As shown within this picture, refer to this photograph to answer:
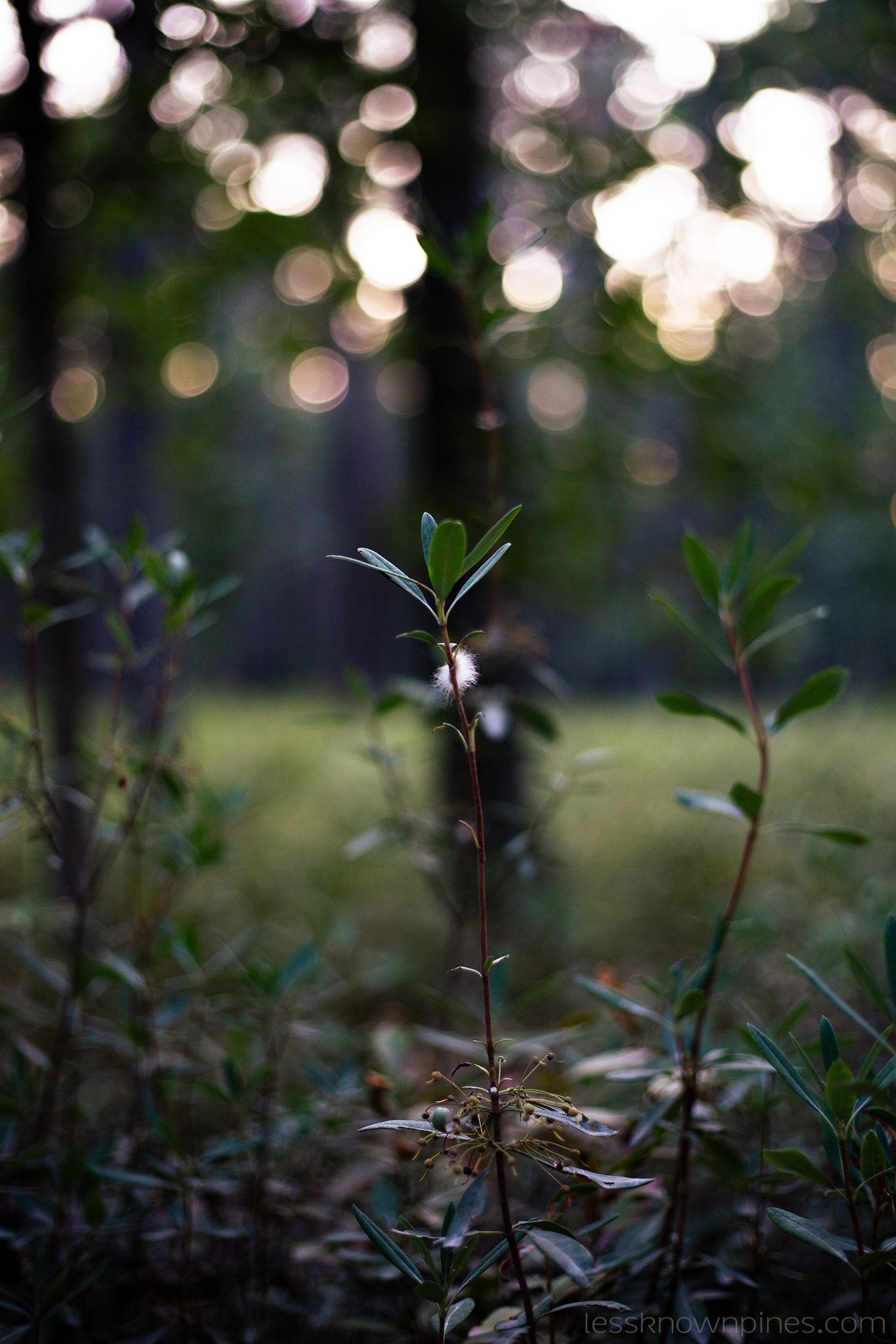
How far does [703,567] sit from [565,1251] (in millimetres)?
710

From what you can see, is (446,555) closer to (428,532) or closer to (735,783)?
(428,532)

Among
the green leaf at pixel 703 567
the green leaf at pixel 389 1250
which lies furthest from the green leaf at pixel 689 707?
the green leaf at pixel 389 1250

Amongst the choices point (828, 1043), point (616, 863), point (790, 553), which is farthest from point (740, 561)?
point (616, 863)

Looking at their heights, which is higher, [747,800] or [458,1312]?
[747,800]

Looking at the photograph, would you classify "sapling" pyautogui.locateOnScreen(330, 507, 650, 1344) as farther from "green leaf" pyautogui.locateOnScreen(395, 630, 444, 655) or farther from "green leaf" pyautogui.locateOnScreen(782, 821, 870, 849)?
"green leaf" pyautogui.locateOnScreen(782, 821, 870, 849)

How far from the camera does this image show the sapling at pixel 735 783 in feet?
3.05

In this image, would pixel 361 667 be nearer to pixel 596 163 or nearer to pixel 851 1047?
pixel 596 163

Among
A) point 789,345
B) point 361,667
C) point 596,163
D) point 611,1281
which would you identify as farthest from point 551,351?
point 361,667

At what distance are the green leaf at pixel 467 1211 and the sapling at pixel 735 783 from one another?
0.74ft

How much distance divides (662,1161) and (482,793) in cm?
169

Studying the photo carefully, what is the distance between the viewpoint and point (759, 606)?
0.97m

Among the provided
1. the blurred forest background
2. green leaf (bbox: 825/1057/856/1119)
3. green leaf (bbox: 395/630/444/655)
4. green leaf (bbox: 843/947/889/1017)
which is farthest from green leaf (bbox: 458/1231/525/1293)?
the blurred forest background

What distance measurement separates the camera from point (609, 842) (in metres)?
4.73

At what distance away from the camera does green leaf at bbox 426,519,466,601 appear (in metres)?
0.73
